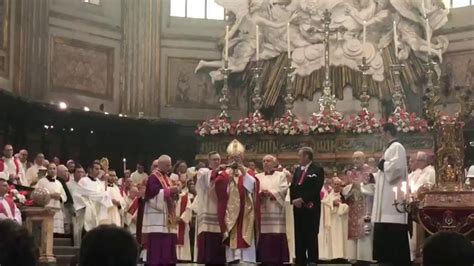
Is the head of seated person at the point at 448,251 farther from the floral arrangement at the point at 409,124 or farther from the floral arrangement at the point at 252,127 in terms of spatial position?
the floral arrangement at the point at 252,127

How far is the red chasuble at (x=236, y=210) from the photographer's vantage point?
12.4 metres

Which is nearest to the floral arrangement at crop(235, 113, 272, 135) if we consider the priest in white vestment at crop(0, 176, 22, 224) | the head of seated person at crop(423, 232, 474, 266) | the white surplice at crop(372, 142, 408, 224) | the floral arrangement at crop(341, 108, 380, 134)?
the floral arrangement at crop(341, 108, 380, 134)

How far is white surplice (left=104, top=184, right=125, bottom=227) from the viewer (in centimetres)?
1587

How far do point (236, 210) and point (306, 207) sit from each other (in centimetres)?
113

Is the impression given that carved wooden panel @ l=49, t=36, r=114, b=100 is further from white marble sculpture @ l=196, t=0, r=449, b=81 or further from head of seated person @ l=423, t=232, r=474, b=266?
head of seated person @ l=423, t=232, r=474, b=266

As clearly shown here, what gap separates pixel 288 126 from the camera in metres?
18.5

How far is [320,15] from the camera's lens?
71.8ft

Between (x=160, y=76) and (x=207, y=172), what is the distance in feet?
35.9

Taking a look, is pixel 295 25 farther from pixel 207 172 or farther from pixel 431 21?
pixel 207 172

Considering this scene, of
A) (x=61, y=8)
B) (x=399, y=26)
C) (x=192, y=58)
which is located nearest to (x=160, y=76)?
(x=192, y=58)

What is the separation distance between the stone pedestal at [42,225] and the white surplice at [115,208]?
2.86 m

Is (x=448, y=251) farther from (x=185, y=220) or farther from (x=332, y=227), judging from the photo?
(x=332, y=227)

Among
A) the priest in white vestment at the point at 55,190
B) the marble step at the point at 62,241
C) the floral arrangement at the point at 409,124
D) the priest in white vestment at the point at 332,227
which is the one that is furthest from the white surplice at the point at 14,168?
the floral arrangement at the point at 409,124

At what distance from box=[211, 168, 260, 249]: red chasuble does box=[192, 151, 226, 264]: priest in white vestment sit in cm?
13
